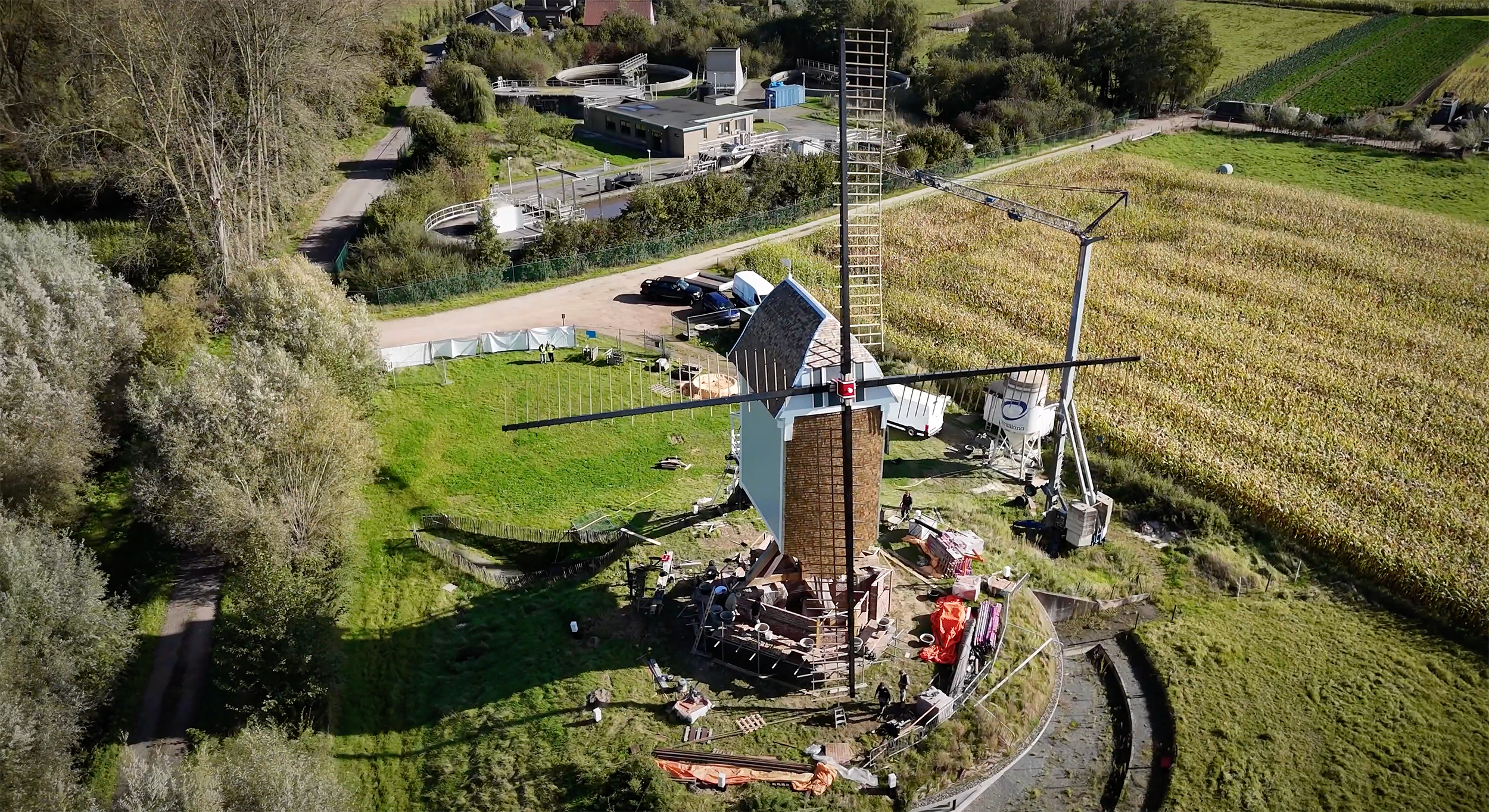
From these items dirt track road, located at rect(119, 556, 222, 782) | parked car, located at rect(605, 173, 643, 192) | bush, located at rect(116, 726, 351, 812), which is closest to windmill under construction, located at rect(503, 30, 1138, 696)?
bush, located at rect(116, 726, 351, 812)

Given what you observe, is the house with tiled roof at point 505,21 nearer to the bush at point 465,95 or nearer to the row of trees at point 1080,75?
the bush at point 465,95

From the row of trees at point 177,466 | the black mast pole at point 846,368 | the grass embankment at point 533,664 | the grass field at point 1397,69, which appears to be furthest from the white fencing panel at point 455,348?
the grass field at point 1397,69

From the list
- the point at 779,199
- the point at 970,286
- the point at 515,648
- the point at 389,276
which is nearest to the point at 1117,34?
the point at 779,199

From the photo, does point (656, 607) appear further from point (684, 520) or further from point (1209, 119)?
point (1209, 119)

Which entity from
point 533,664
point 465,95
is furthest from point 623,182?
point 533,664

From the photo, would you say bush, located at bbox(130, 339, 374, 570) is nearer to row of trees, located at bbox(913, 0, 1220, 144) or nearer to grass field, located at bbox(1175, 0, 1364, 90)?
row of trees, located at bbox(913, 0, 1220, 144)

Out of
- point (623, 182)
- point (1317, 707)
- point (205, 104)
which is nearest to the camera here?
point (1317, 707)

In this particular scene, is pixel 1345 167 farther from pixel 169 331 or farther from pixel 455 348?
pixel 169 331
